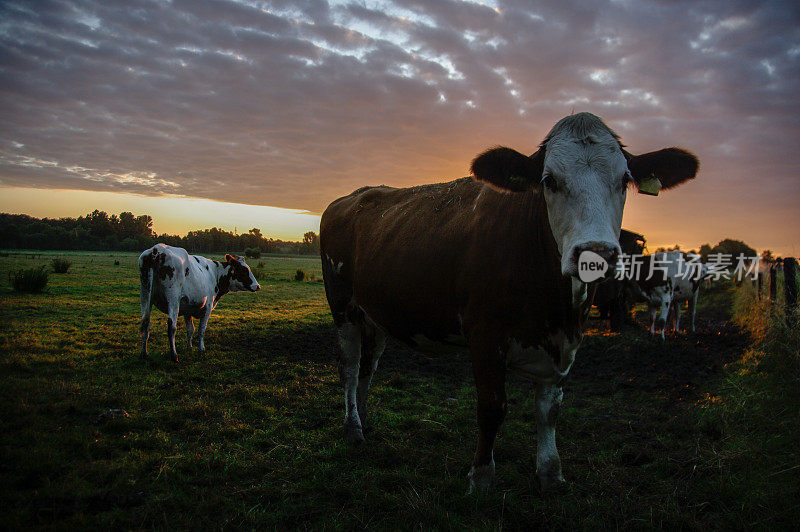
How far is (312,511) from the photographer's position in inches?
125

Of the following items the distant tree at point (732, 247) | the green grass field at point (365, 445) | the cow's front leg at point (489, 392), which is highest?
the distant tree at point (732, 247)

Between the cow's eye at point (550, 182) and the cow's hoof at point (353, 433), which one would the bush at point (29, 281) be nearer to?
the cow's hoof at point (353, 433)

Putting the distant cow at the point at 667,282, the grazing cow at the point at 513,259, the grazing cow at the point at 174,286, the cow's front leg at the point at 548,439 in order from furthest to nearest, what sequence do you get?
the distant cow at the point at 667,282, the grazing cow at the point at 174,286, the cow's front leg at the point at 548,439, the grazing cow at the point at 513,259

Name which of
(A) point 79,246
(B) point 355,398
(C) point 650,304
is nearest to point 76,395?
(B) point 355,398

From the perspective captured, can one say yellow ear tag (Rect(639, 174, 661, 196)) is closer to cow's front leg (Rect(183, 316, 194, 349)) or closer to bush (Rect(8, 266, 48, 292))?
cow's front leg (Rect(183, 316, 194, 349))

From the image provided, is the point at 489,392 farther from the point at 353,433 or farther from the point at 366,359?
the point at 366,359

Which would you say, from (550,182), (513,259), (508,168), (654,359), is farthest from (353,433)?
(654,359)

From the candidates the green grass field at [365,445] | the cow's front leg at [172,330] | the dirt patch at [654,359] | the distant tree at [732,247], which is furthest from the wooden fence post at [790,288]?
the distant tree at [732,247]

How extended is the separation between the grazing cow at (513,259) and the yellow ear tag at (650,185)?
3 cm

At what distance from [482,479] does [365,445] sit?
149 centimetres

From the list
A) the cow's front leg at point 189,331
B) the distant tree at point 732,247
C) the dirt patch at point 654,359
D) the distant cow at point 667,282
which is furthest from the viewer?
the distant tree at point 732,247

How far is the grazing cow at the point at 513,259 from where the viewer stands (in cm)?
266

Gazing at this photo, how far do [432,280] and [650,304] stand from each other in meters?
11.2

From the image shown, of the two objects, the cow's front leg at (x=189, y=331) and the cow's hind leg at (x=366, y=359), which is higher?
the cow's hind leg at (x=366, y=359)
